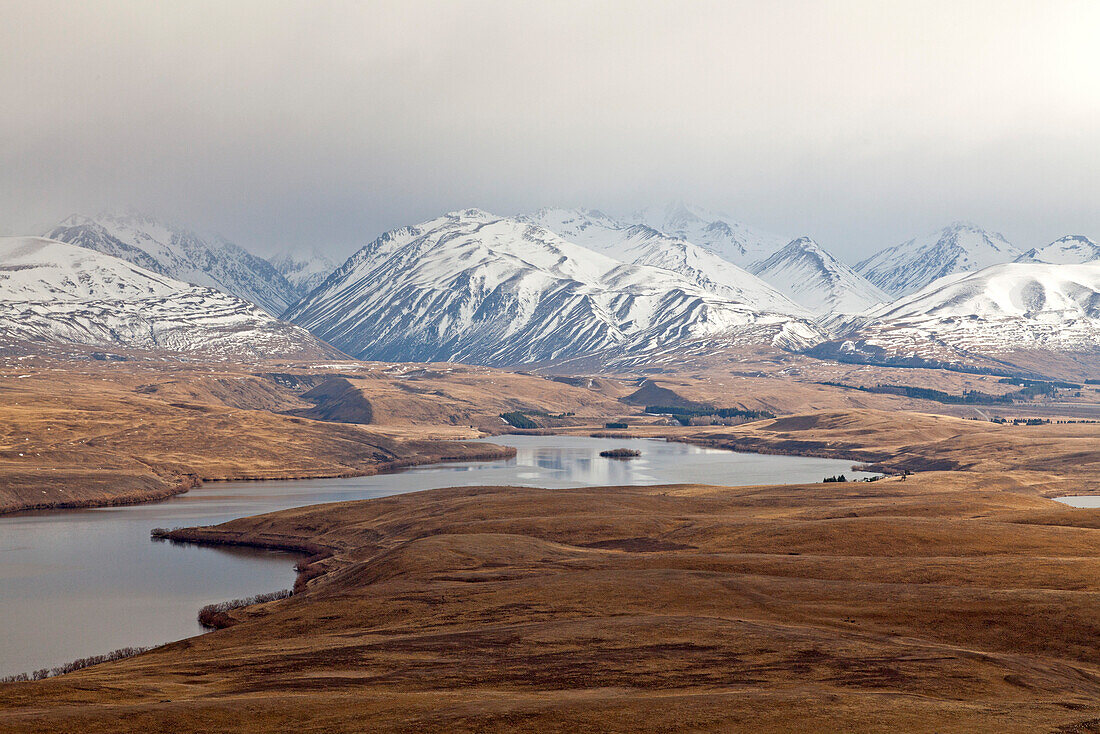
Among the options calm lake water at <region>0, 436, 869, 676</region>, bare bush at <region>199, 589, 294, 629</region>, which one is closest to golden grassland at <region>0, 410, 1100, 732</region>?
bare bush at <region>199, 589, 294, 629</region>

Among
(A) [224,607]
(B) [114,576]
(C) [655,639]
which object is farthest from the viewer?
(B) [114,576]

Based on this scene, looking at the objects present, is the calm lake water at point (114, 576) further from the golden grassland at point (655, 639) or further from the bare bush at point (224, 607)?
the golden grassland at point (655, 639)

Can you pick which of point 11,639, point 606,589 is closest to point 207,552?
point 11,639

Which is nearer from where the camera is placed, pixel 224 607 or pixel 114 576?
pixel 224 607

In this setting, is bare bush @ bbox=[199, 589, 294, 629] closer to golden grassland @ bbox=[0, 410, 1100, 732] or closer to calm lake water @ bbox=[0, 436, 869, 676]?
calm lake water @ bbox=[0, 436, 869, 676]

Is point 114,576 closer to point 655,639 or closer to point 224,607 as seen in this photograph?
point 224,607

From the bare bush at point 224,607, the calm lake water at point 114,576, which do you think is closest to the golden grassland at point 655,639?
the bare bush at point 224,607

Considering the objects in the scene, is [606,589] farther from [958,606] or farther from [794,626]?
[958,606]

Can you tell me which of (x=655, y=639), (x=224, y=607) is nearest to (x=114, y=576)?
(x=224, y=607)

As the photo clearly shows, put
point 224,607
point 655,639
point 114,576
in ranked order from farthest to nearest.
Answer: point 114,576, point 224,607, point 655,639
